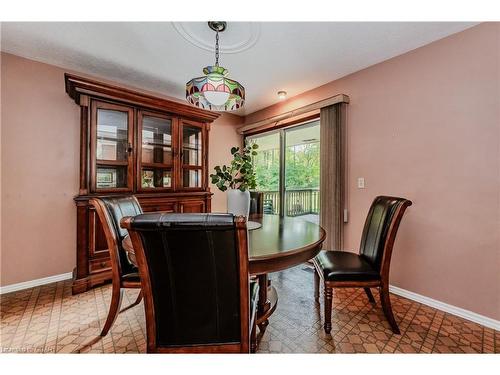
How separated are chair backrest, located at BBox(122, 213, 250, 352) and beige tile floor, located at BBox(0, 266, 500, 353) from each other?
740 mm

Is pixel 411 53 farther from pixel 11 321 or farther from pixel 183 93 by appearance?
pixel 11 321

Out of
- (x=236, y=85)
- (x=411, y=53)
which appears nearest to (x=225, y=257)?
(x=236, y=85)

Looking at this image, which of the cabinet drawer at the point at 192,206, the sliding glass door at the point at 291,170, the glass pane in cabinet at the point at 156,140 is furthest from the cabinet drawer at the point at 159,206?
the sliding glass door at the point at 291,170

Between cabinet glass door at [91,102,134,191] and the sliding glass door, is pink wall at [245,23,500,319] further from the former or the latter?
cabinet glass door at [91,102,134,191]

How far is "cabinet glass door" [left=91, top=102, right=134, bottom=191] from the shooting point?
238 cm

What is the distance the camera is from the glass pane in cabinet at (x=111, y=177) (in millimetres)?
2455

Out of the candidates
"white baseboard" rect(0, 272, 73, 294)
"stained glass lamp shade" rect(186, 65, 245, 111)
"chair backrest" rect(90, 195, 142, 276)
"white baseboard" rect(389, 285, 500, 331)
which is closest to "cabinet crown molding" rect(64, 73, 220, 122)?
"stained glass lamp shade" rect(186, 65, 245, 111)

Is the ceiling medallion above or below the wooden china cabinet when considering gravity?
above

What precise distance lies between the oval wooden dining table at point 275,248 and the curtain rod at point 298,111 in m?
1.67

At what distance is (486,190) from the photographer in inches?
70.1

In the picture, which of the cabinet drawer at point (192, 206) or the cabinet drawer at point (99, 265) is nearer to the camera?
the cabinet drawer at point (99, 265)

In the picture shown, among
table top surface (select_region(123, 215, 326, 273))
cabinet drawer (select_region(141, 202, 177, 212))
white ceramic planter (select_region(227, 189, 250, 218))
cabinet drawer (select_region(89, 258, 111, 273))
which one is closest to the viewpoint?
table top surface (select_region(123, 215, 326, 273))

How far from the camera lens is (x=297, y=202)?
3686mm

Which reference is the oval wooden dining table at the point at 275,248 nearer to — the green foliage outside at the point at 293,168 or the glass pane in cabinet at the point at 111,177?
the glass pane in cabinet at the point at 111,177
